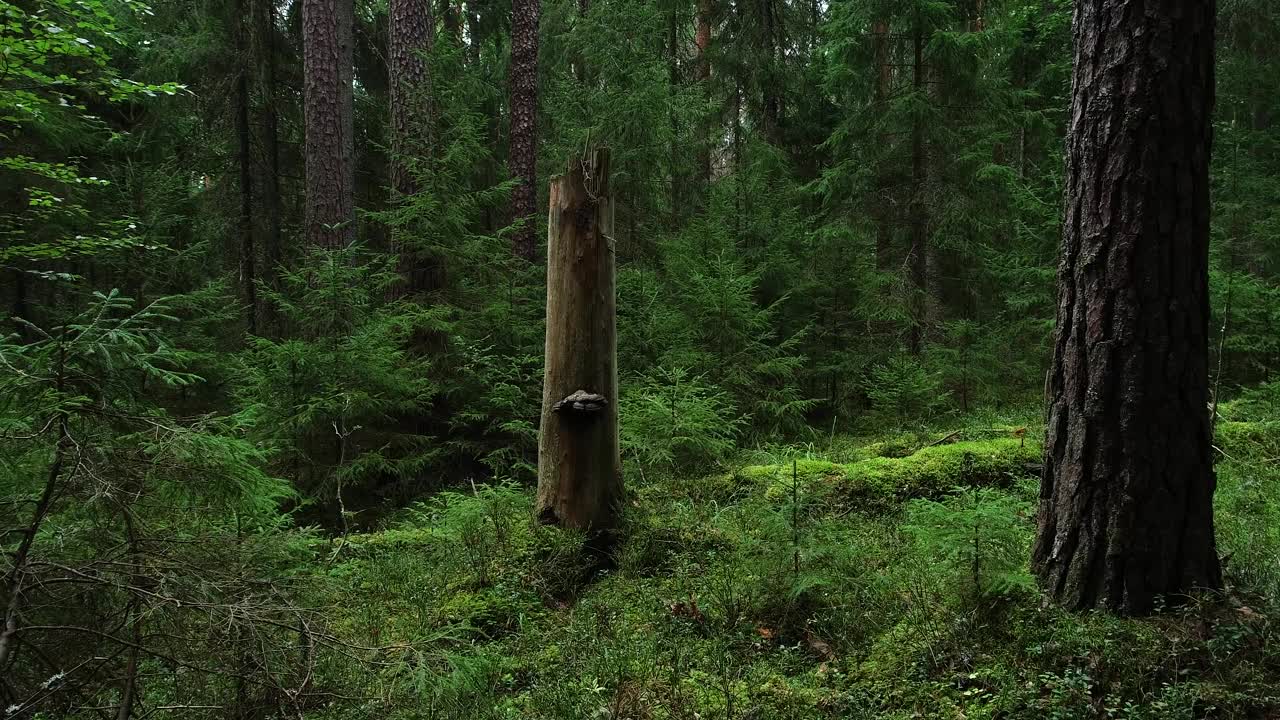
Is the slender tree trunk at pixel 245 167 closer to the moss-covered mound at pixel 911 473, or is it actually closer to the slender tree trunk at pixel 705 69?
the slender tree trunk at pixel 705 69

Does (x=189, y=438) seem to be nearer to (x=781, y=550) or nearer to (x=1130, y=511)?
(x=781, y=550)

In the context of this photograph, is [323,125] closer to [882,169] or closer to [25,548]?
[25,548]

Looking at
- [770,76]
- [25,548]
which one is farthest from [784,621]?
[770,76]

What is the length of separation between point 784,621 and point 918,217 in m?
10.2

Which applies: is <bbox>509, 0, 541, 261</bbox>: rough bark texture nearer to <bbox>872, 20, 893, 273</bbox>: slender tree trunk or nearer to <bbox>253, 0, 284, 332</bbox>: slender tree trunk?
A: <bbox>253, 0, 284, 332</bbox>: slender tree trunk

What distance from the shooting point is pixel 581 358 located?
4.86 meters

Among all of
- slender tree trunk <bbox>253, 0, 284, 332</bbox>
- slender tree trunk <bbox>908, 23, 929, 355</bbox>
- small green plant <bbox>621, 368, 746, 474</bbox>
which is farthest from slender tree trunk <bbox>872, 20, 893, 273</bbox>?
slender tree trunk <bbox>253, 0, 284, 332</bbox>

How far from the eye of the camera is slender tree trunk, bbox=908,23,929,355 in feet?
38.3

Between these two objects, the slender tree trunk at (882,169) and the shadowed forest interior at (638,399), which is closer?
the shadowed forest interior at (638,399)

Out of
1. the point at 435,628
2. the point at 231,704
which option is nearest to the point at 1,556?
the point at 231,704

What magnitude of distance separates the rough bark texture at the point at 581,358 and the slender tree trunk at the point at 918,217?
826 cm

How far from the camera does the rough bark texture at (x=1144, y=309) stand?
2963mm

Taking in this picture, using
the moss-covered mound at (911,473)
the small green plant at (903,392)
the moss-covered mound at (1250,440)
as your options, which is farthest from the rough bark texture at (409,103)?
the moss-covered mound at (1250,440)

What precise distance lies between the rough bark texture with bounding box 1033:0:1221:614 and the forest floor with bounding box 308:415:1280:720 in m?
0.27
